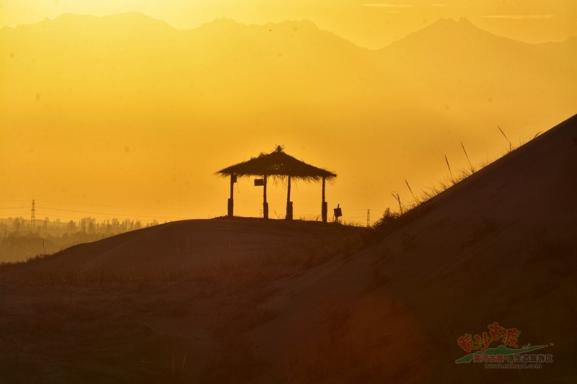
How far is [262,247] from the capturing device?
110ft

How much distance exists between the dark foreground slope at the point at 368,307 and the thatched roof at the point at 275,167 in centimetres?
2136

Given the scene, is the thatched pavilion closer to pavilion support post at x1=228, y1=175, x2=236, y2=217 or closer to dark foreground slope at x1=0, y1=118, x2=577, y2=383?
pavilion support post at x1=228, y1=175, x2=236, y2=217

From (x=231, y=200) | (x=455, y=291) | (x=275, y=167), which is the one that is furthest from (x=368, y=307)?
Result: (x=275, y=167)

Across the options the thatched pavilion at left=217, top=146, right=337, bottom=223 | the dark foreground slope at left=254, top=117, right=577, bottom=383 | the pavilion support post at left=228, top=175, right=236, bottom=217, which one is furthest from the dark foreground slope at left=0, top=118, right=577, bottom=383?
the thatched pavilion at left=217, top=146, right=337, bottom=223

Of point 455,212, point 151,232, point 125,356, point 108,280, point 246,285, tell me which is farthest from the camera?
point 151,232

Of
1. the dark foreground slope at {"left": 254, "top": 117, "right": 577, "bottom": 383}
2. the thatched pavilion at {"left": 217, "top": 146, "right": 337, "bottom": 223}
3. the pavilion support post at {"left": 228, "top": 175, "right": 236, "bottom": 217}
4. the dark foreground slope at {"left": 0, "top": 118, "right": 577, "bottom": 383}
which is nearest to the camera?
the dark foreground slope at {"left": 254, "top": 117, "right": 577, "bottom": 383}

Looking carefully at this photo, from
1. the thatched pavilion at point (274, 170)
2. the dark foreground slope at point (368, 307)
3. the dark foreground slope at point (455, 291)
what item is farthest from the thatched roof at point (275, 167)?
the dark foreground slope at point (455, 291)

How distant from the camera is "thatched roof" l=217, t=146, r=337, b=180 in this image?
4281cm

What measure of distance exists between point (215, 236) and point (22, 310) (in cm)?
1827

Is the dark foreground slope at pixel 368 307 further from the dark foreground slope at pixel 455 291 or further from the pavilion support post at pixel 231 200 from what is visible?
the pavilion support post at pixel 231 200

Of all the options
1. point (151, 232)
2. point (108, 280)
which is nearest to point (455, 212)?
point (108, 280)

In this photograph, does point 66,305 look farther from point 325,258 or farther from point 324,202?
point 324,202

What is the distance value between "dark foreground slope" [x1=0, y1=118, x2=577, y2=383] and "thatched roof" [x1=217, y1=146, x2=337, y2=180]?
841 inches

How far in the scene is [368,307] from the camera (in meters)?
14.0
